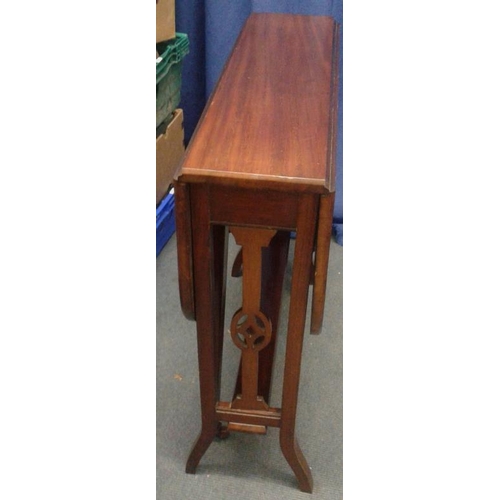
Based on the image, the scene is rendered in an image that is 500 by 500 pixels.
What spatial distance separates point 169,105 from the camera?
7.32 feet

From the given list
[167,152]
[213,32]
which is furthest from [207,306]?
[213,32]

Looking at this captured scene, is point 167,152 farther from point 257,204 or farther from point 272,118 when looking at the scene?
point 257,204

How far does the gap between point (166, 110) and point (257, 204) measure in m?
1.30

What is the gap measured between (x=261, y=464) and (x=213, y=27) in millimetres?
1729

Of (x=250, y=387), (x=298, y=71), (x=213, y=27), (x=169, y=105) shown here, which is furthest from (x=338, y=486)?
(x=213, y=27)

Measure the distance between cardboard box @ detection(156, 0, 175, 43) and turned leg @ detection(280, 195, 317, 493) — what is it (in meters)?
1.27

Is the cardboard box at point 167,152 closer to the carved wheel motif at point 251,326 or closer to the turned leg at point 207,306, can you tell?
the turned leg at point 207,306

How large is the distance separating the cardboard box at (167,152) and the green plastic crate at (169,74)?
0.05 meters

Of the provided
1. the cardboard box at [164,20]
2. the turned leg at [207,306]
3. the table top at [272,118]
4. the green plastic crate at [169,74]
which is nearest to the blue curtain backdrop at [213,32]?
the green plastic crate at [169,74]

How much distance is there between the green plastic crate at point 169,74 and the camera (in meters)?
2.07

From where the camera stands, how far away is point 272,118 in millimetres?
1207

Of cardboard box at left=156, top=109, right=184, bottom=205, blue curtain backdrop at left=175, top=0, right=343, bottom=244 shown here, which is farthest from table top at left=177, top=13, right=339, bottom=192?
cardboard box at left=156, top=109, right=184, bottom=205

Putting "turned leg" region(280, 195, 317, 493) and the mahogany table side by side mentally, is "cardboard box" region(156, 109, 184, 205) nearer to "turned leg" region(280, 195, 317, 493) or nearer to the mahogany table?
the mahogany table

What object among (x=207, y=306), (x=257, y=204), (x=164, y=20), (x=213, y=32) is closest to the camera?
(x=257, y=204)
